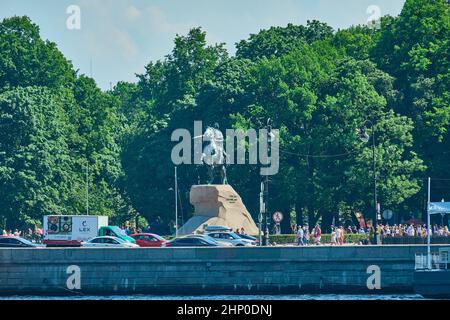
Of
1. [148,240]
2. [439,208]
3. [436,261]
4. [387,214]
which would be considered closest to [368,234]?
[387,214]

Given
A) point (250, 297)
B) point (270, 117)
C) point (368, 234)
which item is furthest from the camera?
point (270, 117)

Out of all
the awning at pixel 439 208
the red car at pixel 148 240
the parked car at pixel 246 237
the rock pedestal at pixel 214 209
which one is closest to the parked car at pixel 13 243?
the red car at pixel 148 240

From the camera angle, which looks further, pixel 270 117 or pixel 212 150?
pixel 270 117

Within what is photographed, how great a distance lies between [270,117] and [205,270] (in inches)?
1277

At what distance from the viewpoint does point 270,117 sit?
90.8 meters

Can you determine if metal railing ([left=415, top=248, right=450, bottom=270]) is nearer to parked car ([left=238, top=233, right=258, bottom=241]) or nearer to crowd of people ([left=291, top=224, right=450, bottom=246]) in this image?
crowd of people ([left=291, top=224, right=450, bottom=246])

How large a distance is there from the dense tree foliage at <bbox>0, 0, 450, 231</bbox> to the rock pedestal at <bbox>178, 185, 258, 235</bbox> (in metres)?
11.3

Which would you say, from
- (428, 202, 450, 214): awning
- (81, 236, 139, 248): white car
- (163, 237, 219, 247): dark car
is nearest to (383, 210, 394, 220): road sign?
(428, 202, 450, 214): awning

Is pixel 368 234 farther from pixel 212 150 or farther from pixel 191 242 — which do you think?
pixel 191 242

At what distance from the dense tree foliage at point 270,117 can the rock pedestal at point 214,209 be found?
11344 millimetres

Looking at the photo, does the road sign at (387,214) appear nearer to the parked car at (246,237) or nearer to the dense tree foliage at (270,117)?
the dense tree foliage at (270,117)

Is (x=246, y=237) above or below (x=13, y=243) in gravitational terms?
above
